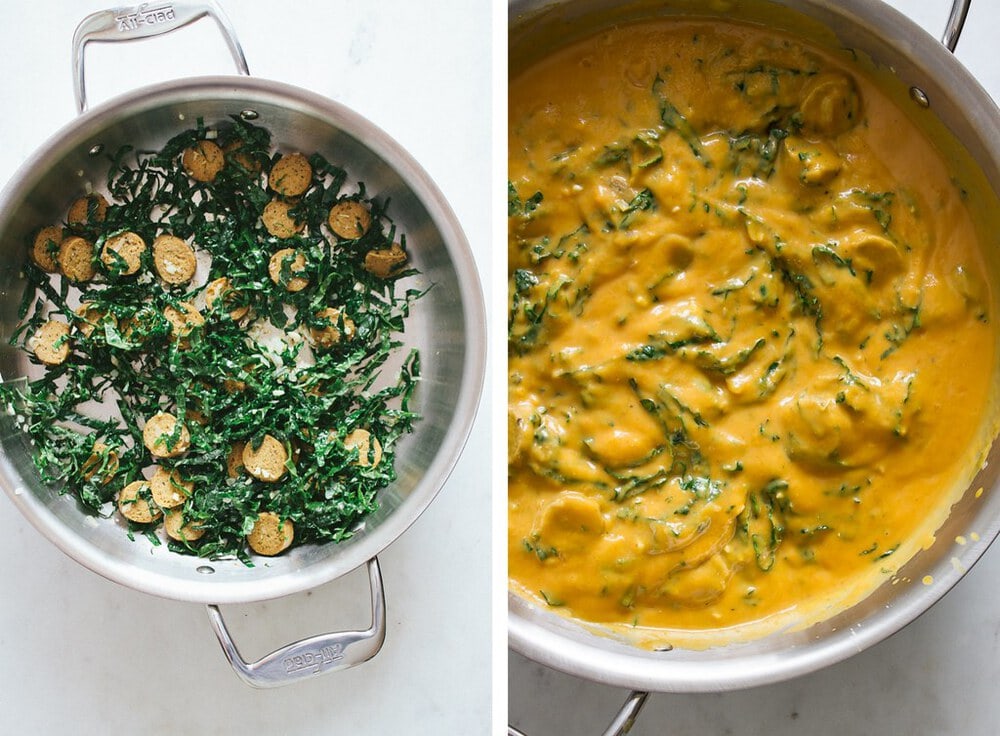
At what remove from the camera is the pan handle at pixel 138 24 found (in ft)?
4.94

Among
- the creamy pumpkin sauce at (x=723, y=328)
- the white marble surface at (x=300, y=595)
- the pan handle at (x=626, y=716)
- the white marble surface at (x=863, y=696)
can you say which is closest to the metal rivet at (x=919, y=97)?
the creamy pumpkin sauce at (x=723, y=328)

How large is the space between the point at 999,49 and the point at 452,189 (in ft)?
3.90

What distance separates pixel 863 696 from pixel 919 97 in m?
A: 1.27

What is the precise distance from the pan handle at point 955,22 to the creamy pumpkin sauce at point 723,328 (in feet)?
0.78

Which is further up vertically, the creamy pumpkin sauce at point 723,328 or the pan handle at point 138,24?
the pan handle at point 138,24

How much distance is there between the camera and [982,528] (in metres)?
1.76

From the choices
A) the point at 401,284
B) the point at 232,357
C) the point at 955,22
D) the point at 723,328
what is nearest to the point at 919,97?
the point at 955,22

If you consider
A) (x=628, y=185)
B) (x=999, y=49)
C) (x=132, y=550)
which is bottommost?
(x=132, y=550)

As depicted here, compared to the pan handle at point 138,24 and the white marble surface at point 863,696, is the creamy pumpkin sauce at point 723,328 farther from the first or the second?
the pan handle at point 138,24

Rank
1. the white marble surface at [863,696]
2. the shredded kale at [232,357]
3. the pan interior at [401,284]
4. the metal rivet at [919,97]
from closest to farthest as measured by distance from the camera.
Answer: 1. the pan interior at [401,284]
2. the shredded kale at [232,357]
3. the metal rivet at [919,97]
4. the white marble surface at [863,696]

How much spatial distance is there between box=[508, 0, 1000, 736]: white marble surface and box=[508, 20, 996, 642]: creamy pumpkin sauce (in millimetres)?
236

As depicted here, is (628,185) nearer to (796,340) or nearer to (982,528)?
(796,340)

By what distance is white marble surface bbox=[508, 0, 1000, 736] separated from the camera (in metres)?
2.02

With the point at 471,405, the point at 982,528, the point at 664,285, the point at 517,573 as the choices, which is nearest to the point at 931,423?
the point at 982,528
